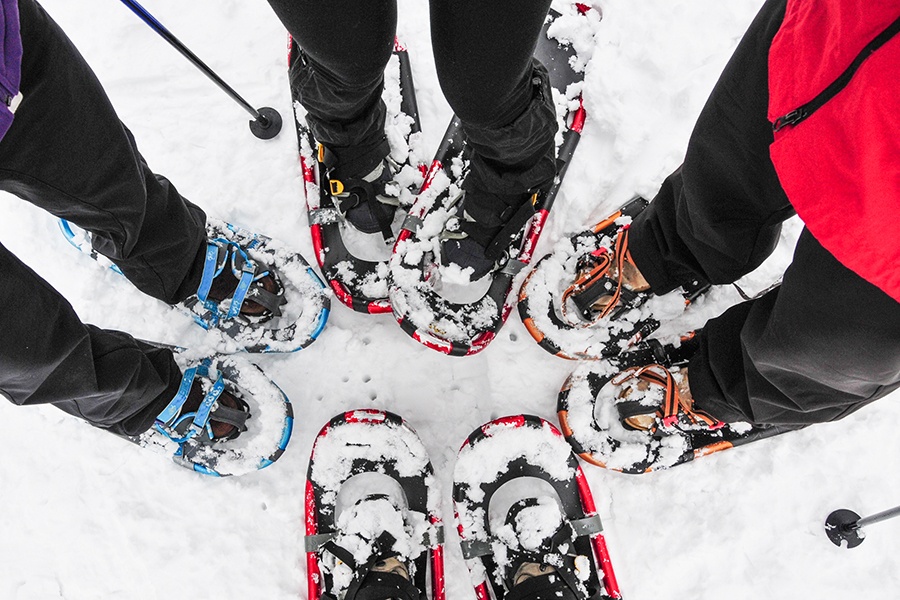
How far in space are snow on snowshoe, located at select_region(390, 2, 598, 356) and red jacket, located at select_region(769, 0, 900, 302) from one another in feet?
2.50

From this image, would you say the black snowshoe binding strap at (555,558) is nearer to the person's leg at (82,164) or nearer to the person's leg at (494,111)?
the person's leg at (494,111)

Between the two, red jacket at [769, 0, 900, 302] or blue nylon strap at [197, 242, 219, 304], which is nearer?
red jacket at [769, 0, 900, 302]

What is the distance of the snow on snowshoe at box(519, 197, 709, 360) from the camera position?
5.32 feet

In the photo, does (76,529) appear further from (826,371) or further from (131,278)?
(826,371)

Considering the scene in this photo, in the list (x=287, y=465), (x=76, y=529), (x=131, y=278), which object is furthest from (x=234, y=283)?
(x=76, y=529)

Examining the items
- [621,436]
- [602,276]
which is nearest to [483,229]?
[602,276]

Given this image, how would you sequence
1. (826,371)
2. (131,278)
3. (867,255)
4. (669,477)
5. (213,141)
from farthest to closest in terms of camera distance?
(213,141)
(669,477)
(131,278)
(826,371)
(867,255)

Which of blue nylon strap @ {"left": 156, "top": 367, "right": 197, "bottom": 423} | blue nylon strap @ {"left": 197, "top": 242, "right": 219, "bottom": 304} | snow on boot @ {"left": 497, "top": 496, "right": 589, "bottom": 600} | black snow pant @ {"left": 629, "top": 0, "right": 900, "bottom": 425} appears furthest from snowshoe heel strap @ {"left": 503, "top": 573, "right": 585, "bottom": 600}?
blue nylon strap @ {"left": 197, "top": 242, "right": 219, "bottom": 304}

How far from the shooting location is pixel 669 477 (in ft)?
5.62

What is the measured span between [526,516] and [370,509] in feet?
1.36

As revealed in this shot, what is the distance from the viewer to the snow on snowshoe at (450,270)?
161 centimetres

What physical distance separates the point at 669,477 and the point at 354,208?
119cm

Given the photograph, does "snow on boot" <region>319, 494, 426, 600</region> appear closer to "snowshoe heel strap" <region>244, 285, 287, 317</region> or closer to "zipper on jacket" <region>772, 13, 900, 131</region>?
"snowshoe heel strap" <region>244, 285, 287, 317</region>

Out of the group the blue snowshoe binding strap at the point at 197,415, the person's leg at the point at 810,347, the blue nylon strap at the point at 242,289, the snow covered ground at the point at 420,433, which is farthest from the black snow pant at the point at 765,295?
the blue snowshoe binding strap at the point at 197,415
